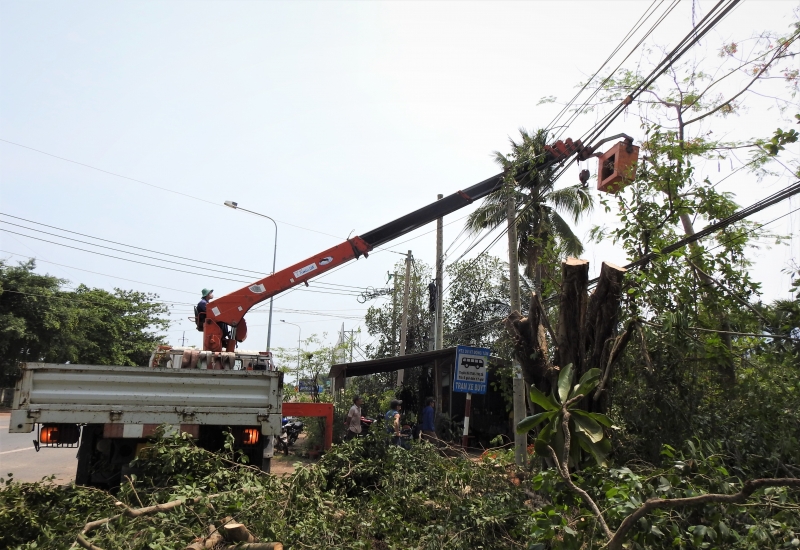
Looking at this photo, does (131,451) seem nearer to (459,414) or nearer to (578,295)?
(578,295)

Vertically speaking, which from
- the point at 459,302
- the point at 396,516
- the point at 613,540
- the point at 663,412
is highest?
the point at 459,302

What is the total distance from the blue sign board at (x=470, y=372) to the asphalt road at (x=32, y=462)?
5925 millimetres

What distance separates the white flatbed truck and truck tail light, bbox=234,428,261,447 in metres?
0.01

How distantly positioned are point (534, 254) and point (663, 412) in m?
12.2

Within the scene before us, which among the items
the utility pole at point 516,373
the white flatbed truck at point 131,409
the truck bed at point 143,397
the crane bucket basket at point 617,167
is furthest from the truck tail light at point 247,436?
the crane bucket basket at point 617,167

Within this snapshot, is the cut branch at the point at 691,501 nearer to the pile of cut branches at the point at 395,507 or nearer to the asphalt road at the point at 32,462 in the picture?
the pile of cut branches at the point at 395,507

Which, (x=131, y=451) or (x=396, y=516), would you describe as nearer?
(x=396, y=516)

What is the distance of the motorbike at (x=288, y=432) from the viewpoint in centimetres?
1544

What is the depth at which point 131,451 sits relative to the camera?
7.38 meters

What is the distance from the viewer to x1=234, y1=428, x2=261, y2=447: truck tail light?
7383 mm

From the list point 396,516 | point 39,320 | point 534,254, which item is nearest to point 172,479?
point 396,516

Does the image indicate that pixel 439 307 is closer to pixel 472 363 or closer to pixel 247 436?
pixel 472 363

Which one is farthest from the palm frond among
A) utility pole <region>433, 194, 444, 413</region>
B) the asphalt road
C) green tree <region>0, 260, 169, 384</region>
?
green tree <region>0, 260, 169, 384</region>

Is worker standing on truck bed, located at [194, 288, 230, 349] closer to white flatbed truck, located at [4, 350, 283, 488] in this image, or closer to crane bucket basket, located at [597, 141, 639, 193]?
white flatbed truck, located at [4, 350, 283, 488]
